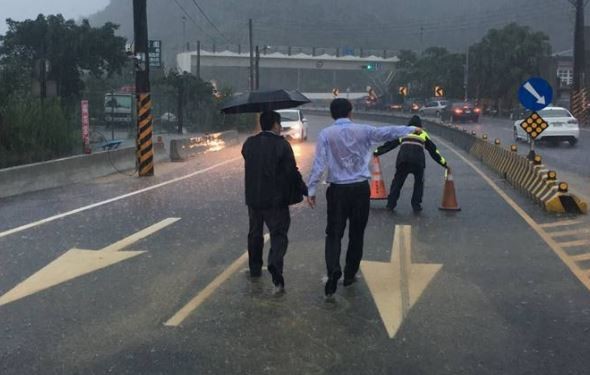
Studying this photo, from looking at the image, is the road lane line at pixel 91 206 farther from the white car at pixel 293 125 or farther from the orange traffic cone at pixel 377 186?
the white car at pixel 293 125

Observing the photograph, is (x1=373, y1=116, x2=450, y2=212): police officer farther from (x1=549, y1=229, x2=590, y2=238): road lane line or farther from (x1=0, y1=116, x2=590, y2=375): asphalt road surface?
(x1=549, y1=229, x2=590, y2=238): road lane line

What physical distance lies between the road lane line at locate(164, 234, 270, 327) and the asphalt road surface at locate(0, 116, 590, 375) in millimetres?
25

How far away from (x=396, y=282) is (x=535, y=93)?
9.37 meters

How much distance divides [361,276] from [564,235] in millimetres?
3763

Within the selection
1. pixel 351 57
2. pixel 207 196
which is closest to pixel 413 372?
pixel 207 196

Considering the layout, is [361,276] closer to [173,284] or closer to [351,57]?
[173,284]

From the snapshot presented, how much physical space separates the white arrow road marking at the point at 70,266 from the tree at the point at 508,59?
62.4m

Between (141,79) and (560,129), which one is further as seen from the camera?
(560,129)

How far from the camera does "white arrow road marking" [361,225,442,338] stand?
237 inches

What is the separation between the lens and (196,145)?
25469 millimetres

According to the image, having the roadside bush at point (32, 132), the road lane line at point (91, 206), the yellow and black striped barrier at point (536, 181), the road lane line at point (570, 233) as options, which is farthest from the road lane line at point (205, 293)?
the roadside bush at point (32, 132)

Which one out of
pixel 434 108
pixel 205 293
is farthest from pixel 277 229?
pixel 434 108

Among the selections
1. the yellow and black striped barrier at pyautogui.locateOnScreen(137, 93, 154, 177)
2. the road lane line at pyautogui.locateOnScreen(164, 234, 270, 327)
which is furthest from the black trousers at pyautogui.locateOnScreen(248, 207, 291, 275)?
the yellow and black striped barrier at pyautogui.locateOnScreen(137, 93, 154, 177)

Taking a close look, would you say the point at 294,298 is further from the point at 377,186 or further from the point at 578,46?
the point at 578,46
